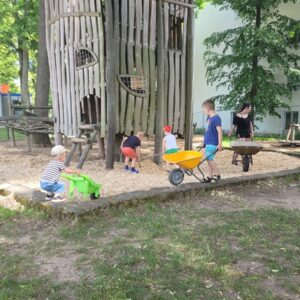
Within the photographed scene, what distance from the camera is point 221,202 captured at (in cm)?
639

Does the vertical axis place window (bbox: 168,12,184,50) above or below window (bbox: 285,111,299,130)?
above

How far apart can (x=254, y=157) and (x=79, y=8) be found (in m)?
6.31

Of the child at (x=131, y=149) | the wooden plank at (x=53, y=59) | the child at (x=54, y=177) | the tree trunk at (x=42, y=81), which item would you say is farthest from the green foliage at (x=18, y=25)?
the child at (x=54, y=177)

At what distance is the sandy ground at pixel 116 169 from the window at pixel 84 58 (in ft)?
7.66

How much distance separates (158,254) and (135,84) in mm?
6073

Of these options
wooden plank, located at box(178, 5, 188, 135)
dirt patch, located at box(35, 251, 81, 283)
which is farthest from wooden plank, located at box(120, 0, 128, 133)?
dirt patch, located at box(35, 251, 81, 283)

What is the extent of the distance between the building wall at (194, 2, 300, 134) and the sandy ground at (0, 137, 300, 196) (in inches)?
447

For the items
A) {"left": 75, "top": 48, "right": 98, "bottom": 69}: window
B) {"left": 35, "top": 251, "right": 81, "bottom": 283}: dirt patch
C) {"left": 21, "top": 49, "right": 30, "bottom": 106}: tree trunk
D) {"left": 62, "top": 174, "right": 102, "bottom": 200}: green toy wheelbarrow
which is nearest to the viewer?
{"left": 35, "top": 251, "right": 81, "bottom": 283}: dirt patch

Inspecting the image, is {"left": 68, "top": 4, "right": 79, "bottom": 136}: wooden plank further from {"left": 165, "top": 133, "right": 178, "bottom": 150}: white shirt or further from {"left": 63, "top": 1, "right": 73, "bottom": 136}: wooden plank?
{"left": 165, "top": 133, "right": 178, "bottom": 150}: white shirt

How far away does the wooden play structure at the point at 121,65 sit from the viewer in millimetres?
9352

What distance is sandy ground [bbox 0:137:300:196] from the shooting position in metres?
7.59

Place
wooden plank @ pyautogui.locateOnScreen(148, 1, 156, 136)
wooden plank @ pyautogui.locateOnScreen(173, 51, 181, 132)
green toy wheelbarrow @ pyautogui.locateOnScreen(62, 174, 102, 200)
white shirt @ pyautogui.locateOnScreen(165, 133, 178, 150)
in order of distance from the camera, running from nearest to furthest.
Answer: green toy wheelbarrow @ pyautogui.locateOnScreen(62, 174, 102, 200) < white shirt @ pyautogui.locateOnScreen(165, 133, 178, 150) < wooden plank @ pyautogui.locateOnScreen(148, 1, 156, 136) < wooden plank @ pyautogui.locateOnScreen(173, 51, 181, 132)

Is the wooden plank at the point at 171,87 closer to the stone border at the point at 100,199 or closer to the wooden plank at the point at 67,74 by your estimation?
the wooden plank at the point at 67,74

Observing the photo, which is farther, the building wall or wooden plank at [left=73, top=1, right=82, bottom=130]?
the building wall
